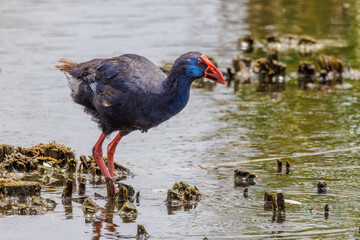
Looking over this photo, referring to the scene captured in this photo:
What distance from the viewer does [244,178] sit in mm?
8883

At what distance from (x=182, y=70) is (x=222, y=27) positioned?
14085mm

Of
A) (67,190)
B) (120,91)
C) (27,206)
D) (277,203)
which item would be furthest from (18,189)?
(277,203)

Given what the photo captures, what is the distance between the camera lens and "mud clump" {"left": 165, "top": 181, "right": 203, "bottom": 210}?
8156mm

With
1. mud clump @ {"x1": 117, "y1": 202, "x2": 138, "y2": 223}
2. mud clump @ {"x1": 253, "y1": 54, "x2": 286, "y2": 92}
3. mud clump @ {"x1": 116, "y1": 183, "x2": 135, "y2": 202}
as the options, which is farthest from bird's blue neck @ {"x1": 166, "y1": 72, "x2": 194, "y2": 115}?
mud clump @ {"x1": 253, "y1": 54, "x2": 286, "y2": 92}

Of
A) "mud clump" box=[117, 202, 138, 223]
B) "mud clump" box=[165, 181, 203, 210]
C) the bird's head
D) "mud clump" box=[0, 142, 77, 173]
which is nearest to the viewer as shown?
"mud clump" box=[117, 202, 138, 223]

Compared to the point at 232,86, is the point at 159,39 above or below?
above

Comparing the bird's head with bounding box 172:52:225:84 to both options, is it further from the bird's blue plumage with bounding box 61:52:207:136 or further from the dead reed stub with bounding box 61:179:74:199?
the dead reed stub with bounding box 61:179:74:199

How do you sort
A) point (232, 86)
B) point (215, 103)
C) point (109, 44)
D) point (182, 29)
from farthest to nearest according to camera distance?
point (182, 29), point (109, 44), point (232, 86), point (215, 103)

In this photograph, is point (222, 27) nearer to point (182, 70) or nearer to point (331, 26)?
point (331, 26)

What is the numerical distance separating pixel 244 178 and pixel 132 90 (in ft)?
5.75

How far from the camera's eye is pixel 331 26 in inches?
853

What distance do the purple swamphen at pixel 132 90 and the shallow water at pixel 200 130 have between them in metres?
0.82

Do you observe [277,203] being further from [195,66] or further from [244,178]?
[195,66]

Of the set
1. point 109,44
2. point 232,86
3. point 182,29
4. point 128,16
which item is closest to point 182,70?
point 232,86
